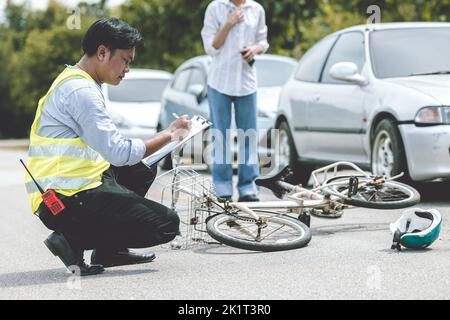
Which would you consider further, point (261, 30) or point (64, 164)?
point (261, 30)

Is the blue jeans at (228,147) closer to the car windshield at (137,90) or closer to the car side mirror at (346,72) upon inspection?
the car side mirror at (346,72)

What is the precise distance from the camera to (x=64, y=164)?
546 cm

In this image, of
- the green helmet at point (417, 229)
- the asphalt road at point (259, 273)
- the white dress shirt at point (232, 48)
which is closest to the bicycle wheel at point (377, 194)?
the asphalt road at point (259, 273)

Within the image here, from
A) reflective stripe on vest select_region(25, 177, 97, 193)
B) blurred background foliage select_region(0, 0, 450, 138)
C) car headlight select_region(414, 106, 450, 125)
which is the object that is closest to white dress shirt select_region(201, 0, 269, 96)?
car headlight select_region(414, 106, 450, 125)

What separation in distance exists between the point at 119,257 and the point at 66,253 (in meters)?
0.44

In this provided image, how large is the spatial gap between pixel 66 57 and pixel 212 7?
34315mm

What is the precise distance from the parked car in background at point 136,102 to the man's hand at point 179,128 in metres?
10.2

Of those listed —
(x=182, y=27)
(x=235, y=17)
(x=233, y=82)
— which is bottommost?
(x=182, y=27)

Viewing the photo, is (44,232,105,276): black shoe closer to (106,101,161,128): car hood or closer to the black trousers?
the black trousers

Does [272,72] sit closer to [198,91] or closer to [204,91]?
[204,91]

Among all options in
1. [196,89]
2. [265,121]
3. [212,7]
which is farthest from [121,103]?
[212,7]

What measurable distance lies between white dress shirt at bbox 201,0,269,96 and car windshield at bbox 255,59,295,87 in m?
4.57

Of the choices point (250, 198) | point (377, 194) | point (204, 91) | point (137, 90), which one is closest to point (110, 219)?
point (377, 194)

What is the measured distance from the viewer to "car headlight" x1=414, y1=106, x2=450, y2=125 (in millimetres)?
8281
